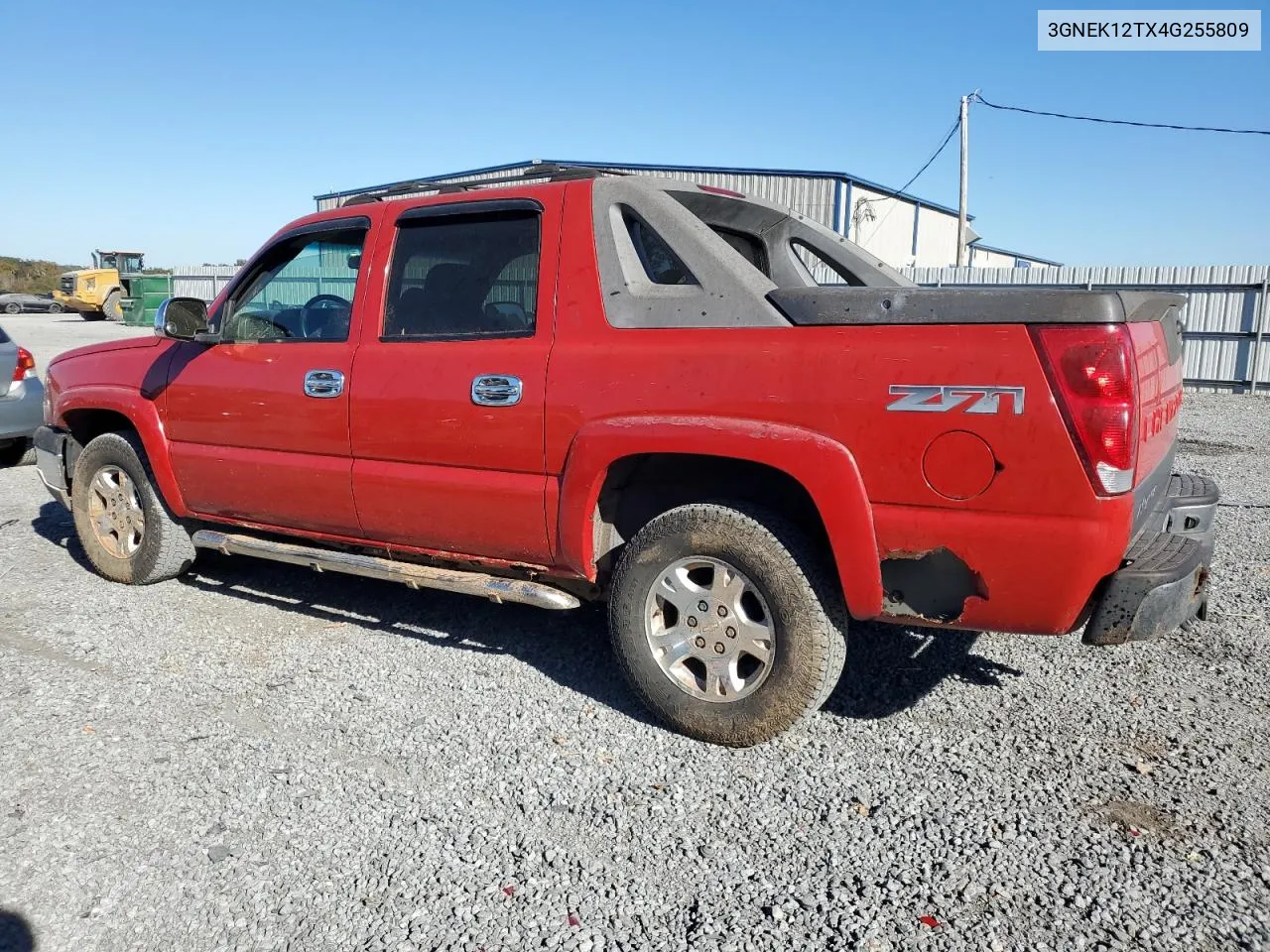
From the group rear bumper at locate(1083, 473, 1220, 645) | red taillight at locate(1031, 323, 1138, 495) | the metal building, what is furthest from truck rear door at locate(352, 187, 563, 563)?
the metal building

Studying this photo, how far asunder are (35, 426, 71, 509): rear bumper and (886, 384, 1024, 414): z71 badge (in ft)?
16.1

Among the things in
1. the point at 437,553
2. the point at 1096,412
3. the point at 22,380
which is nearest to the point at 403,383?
the point at 437,553

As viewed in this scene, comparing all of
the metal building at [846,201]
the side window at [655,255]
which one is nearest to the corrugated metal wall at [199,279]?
the metal building at [846,201]

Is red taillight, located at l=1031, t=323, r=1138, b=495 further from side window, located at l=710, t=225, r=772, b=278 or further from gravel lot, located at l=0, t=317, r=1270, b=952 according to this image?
side window, located at l=710, t=225, r=772, b=278

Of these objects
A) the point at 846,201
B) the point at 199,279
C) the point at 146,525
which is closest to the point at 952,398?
the point at 146,525

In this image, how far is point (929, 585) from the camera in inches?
126

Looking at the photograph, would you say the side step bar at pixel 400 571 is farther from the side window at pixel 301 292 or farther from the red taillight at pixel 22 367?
the red taillight at pixel 22 367

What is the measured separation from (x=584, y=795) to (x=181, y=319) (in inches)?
121

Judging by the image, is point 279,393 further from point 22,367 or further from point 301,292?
point 22,367

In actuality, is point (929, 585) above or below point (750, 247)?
below

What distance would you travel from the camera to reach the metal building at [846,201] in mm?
26053

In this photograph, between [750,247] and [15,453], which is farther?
[15,453]

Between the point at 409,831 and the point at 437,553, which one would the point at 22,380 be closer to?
the point at 437,553

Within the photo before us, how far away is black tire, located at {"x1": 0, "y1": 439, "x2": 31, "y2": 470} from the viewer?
9398mm
